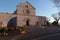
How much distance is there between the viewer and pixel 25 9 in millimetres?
59688

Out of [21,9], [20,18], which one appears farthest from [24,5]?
[20,18]

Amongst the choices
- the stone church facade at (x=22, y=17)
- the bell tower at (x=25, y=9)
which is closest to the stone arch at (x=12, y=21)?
the stone church facade at (x=22, y=17)

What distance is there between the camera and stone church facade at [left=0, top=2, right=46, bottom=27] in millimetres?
Answer: 55322

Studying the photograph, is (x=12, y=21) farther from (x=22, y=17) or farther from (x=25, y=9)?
(x=25, y=9)

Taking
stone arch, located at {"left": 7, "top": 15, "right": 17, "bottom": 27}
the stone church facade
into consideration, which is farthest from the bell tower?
stone arch, located at {"left": 7, "top": 15, "right": 17, "bottom": 27}

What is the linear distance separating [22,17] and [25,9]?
3.81 m

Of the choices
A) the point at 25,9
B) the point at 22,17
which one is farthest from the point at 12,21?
the point at 25,9

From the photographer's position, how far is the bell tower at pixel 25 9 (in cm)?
5896

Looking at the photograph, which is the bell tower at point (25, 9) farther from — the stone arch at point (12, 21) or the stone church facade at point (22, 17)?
the stone arch at point (12, 21)

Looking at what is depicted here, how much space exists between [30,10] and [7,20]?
33.4 ft

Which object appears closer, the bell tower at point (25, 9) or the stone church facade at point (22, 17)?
the stone church facade at point (22, 17)

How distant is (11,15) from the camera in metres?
56.2

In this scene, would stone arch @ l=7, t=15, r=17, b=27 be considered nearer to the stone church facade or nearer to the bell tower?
the stone church facade

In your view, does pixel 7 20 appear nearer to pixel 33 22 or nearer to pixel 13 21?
pixel 13 21
